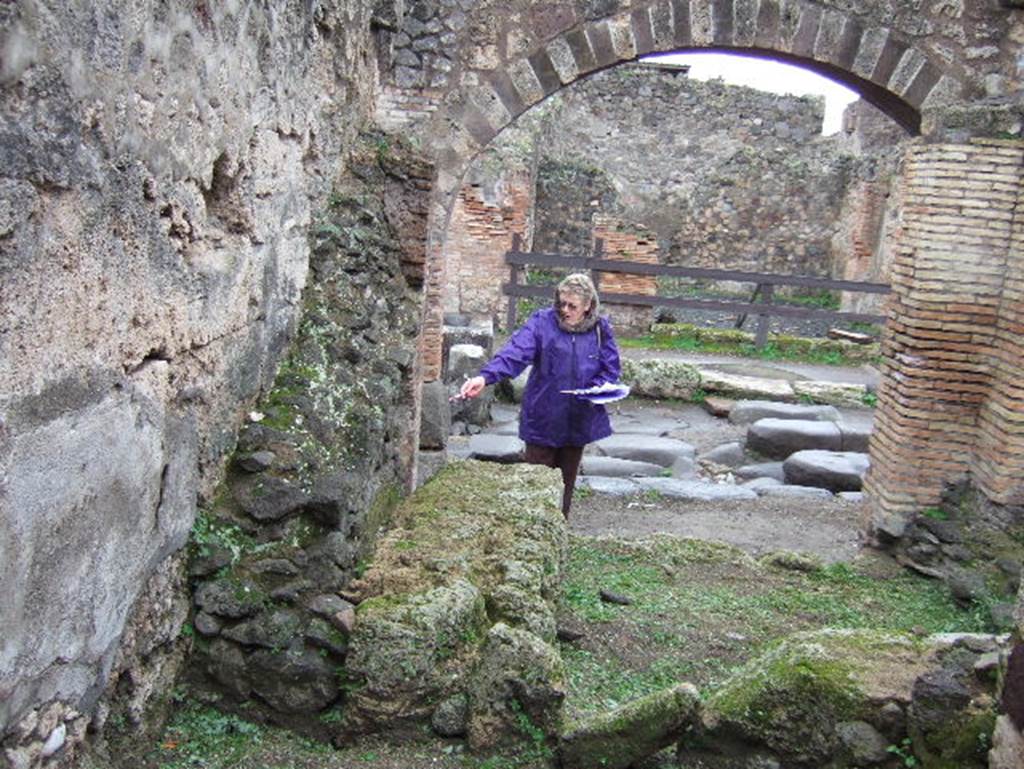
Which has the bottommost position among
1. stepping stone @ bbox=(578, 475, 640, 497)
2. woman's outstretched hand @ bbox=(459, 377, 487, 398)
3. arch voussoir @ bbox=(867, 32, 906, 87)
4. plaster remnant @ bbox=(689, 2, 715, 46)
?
stepping stone @ bbox=(578, 475, 640, 497)

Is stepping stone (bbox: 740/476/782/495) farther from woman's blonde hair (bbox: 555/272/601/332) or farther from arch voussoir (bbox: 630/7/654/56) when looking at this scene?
arch voussoir (bbox: 630/7/654/56)

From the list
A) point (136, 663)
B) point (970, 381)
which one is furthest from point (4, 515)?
point (970, 381)

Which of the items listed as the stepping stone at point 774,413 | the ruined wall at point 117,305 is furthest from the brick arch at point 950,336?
the stepping stone at point 774,413

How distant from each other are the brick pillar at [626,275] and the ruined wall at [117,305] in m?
12.0

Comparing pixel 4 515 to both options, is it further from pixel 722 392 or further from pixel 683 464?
pixel 722 392

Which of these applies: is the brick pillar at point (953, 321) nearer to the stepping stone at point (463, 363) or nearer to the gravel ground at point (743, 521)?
the gravel ground at point (743, 521)

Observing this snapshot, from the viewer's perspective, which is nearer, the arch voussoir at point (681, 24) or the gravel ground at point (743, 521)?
the gravel ground at point (743, 521)

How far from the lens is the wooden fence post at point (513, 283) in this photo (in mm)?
14117

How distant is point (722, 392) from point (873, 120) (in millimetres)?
13349

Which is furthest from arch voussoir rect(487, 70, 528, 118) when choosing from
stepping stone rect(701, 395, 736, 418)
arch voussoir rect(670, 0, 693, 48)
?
stepping stone rect(701, 395, 736, 418)

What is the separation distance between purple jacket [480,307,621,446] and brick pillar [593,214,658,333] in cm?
928

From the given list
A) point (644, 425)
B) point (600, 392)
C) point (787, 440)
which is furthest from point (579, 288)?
point (644, 425)

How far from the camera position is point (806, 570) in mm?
5152

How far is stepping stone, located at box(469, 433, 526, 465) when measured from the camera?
293 inches
